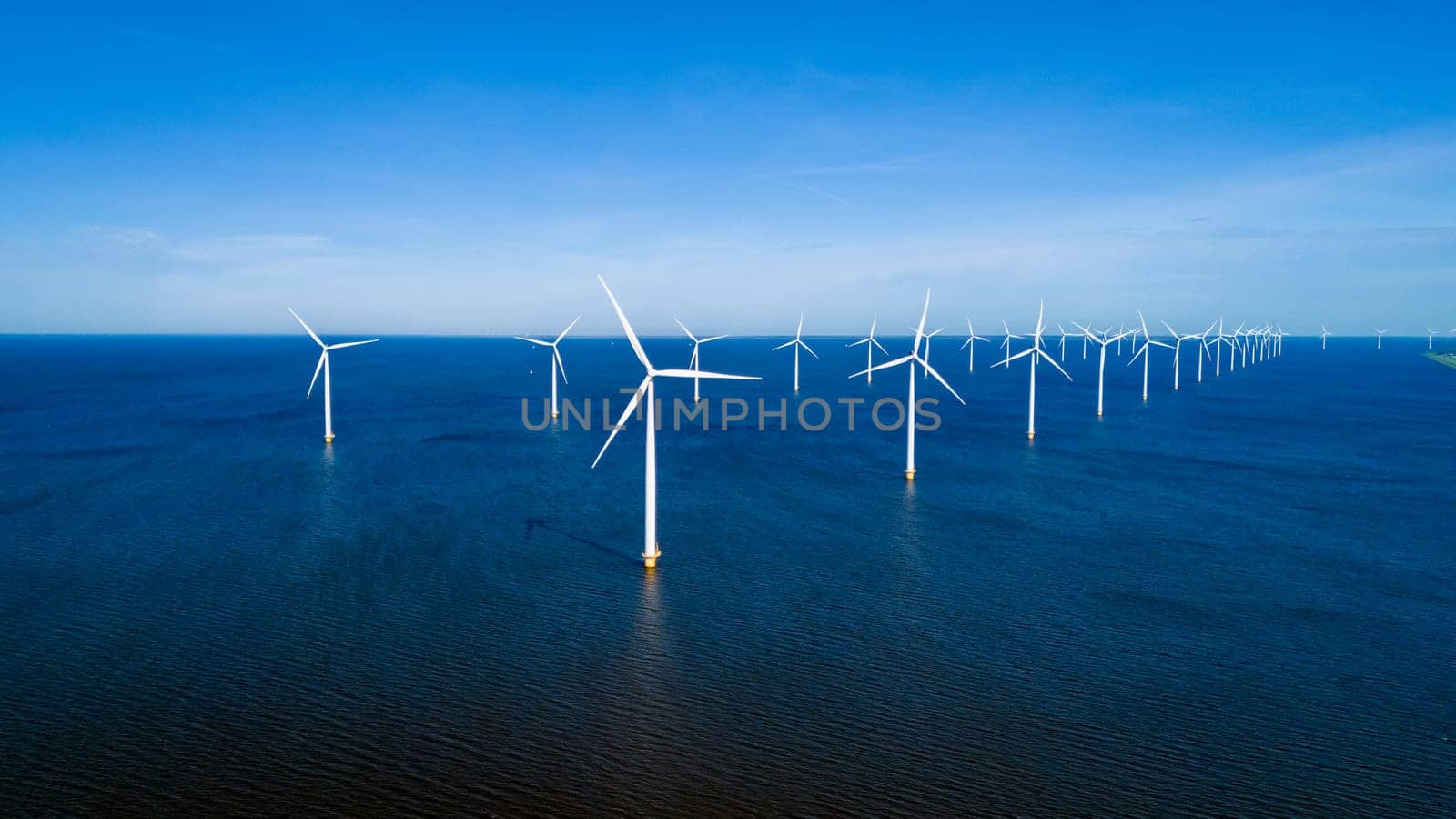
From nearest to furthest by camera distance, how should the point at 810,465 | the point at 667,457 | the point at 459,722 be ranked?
the point at 459,722
the point at 810,465
the point at 667,457

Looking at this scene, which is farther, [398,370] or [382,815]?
[398,370]

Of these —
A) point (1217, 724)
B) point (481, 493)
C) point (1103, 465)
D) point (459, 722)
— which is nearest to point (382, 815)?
point (459, 722)

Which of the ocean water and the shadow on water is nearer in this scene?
the ocean water

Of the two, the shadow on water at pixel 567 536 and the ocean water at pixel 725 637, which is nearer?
the ocean water at pixel 725 637

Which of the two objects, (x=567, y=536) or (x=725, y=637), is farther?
(x=567, y=536)

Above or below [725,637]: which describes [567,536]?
above

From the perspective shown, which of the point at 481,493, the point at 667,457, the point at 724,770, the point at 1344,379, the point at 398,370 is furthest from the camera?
the point at 398,370

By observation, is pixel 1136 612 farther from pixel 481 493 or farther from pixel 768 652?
pixel 481 493

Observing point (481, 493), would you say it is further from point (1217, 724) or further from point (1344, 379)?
point (1344, 379)
